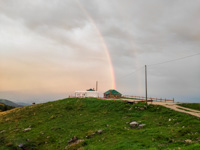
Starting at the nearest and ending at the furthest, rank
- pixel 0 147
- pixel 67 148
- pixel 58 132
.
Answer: pixel 67 148, pixel 0 147, pixel 58 132

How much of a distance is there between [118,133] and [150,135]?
4579mm

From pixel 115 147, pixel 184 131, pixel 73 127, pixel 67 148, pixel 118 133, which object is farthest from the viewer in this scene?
pixel 73 127

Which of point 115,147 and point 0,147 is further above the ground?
point 115,147

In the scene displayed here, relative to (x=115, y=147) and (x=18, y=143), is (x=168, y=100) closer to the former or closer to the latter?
(x=115, y=147)

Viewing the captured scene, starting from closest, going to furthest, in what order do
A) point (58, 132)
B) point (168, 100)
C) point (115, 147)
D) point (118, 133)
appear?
1. point (115, 147)
2. point (118, 133)
3. point (58, 132)
4. point (168, 100)

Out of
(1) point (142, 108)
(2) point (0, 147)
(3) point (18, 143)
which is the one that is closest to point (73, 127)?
(3) point (18, 143)

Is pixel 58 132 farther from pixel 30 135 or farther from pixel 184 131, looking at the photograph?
pixel 184 131

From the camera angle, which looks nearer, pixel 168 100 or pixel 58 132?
pixel 58 132

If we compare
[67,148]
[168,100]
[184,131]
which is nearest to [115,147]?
[67,148]

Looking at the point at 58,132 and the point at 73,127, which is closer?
the point at 58,132

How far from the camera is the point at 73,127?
27.5m

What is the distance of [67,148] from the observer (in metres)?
18.1

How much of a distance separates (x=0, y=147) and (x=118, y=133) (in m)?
17.2

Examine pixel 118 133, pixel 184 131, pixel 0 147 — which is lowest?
pixel 0 147
